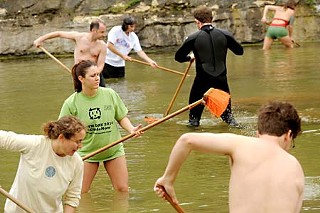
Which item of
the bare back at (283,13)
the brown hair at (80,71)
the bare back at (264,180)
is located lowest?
the bare back at (283,13)

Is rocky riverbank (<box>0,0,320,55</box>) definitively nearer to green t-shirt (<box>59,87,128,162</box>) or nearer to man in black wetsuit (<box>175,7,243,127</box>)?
man in black wetsuit (<box>175,7,243,127</box>)

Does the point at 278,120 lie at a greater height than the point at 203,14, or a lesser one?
greater

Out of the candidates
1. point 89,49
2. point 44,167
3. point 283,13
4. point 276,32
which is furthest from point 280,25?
point 44,167

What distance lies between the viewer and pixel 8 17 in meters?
23.8

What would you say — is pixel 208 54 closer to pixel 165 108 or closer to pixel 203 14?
pixel 203 14

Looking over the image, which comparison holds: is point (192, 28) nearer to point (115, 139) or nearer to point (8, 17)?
point (8, 17)

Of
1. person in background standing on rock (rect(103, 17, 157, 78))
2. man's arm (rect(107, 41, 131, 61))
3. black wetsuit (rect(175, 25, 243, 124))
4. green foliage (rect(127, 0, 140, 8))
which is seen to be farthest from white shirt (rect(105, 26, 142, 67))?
green foliage (rect(127, 0, 140, 8))

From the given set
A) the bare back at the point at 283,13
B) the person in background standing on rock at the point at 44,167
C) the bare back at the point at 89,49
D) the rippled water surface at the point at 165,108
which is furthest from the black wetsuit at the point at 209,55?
the bare back at the point at 283,13

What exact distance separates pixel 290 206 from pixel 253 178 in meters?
0.21

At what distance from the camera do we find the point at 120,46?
54.9 ft

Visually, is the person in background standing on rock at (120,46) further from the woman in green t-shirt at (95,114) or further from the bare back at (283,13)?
the woman in green t-shirt at (95,114)

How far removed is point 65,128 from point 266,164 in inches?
72.2

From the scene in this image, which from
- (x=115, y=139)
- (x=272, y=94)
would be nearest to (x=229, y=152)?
(x=115, y=139)

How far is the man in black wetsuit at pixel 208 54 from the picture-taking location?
11.7m
